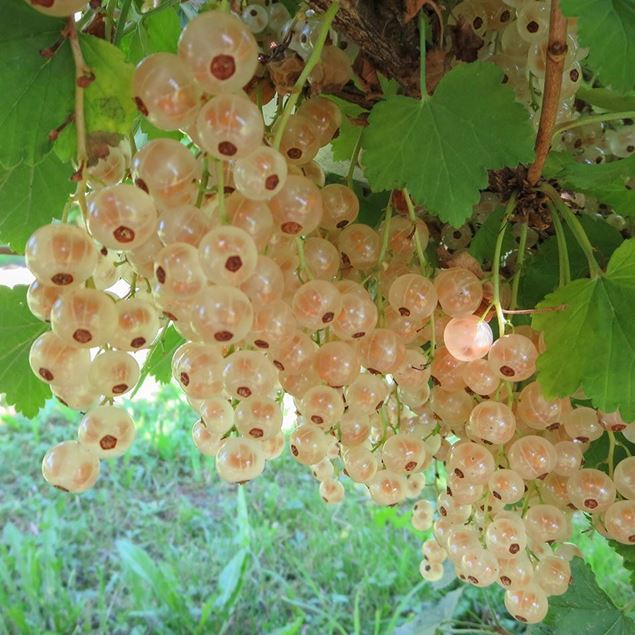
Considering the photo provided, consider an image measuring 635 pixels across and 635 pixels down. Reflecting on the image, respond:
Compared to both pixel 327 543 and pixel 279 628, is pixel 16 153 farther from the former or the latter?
pixel 327 543

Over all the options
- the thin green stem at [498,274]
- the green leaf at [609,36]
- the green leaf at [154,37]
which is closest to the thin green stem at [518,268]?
the thin green stem at [498,274]

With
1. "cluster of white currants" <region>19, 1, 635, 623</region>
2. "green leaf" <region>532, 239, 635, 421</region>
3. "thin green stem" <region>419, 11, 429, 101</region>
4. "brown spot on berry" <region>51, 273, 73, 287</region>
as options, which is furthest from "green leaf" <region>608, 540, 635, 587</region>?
"brown spot on berry" <region>51, 273, 73, 287</region>

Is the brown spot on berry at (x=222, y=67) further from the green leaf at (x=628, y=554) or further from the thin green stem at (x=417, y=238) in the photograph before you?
the green leaf at (x=628, y=554)

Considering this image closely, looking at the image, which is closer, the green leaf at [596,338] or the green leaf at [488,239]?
the green leaf at [596,338]

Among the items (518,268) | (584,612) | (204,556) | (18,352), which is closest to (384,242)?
(518,268)

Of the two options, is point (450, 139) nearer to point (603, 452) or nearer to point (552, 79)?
point (552, 79)

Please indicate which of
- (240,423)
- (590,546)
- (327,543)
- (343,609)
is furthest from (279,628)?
(240,423)

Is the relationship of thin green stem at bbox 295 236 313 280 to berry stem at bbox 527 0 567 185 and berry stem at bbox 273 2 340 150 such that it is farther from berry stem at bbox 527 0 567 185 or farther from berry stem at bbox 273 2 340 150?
berry stem at bbox 527 0 567 185
